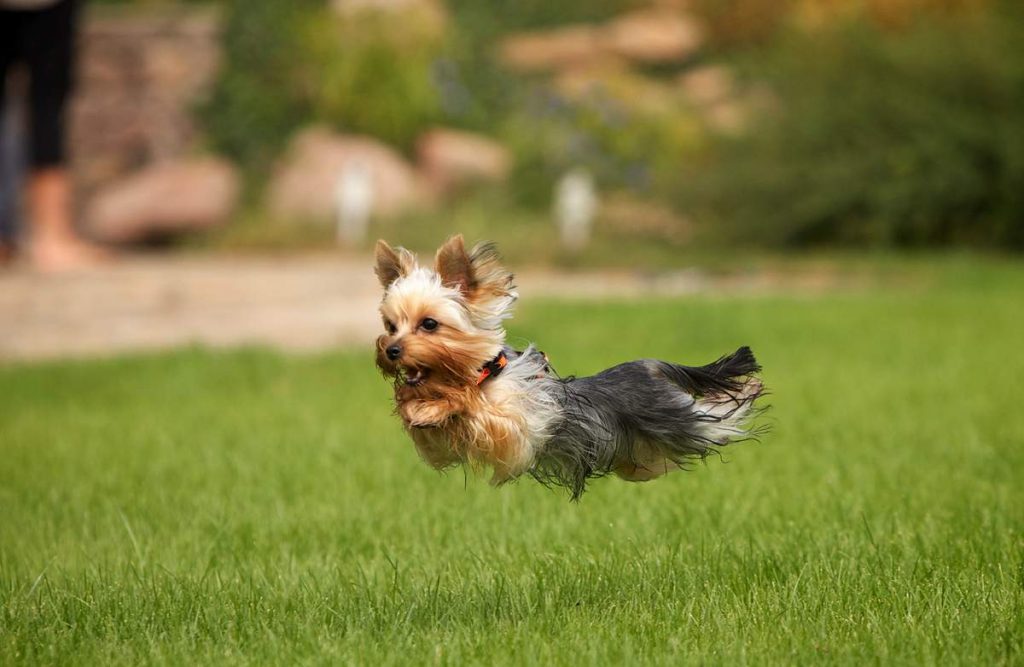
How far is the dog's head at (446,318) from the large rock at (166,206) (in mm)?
16315

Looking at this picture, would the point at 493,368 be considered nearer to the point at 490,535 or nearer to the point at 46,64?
the point at 490,535

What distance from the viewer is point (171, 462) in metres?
7.34

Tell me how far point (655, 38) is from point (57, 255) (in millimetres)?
15456

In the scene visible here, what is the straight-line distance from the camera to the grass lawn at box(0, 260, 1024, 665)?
4102mm

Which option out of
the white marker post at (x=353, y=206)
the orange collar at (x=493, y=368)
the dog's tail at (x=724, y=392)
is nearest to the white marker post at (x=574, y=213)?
the white marker post at (x=353, y=206)

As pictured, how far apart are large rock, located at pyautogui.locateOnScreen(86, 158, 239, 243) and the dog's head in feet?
53.5

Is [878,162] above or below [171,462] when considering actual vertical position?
above

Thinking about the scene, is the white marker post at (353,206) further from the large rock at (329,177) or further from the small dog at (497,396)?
the small dog at (497,396)

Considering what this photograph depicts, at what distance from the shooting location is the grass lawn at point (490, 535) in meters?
4.10

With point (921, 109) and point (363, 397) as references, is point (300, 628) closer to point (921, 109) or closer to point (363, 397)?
point (363, 397)

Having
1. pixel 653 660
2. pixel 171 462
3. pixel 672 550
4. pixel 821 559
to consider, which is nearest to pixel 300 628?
pixel 653 660

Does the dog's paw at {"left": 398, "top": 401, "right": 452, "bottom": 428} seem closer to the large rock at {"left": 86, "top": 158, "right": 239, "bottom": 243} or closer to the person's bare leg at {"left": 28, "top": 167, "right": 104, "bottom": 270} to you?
the person's bare leg at {"left": 28, "top": 167, "right": 104, "bottom": 270}

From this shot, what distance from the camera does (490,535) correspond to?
5477mm

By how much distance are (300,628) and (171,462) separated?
3.33m
